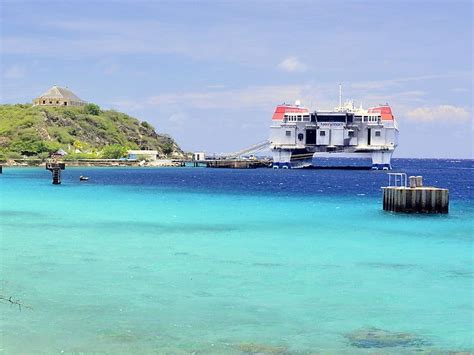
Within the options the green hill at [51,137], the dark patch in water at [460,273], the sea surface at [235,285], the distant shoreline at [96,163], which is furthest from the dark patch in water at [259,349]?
the green hill at [51,137]

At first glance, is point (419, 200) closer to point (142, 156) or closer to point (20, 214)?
point (20, 214)

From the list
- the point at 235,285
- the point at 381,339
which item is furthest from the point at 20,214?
the point at 381,339

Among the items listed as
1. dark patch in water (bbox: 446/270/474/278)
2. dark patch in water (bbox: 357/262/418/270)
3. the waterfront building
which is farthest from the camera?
the waterfront building

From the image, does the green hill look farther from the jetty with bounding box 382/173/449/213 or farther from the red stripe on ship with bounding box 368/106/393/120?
the jetty with bounding box 382/173/449/213

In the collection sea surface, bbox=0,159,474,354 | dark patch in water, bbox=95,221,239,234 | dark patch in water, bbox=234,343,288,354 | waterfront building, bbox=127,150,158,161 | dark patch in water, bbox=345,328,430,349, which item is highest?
waterfront building, bbox=127,150,158,161

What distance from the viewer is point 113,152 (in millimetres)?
177500

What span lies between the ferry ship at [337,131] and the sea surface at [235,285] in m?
85.2

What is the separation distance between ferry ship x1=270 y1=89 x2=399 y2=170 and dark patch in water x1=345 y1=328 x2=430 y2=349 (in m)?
109

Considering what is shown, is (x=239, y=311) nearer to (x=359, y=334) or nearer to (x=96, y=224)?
(x=359, y=334)

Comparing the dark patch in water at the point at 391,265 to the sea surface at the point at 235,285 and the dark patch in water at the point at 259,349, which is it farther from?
the dark patch in water at the point at 259,349

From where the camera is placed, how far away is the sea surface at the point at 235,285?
15445mm

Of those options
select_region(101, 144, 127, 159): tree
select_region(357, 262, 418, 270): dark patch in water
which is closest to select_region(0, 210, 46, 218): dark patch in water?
select_region(357, 262, 418, 270): dark patch in water

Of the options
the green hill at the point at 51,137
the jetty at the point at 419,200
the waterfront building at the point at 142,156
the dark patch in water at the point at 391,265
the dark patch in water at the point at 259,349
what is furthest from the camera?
the waterfront building at the point at 142,156

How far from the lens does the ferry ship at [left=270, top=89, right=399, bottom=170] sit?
124875mm
